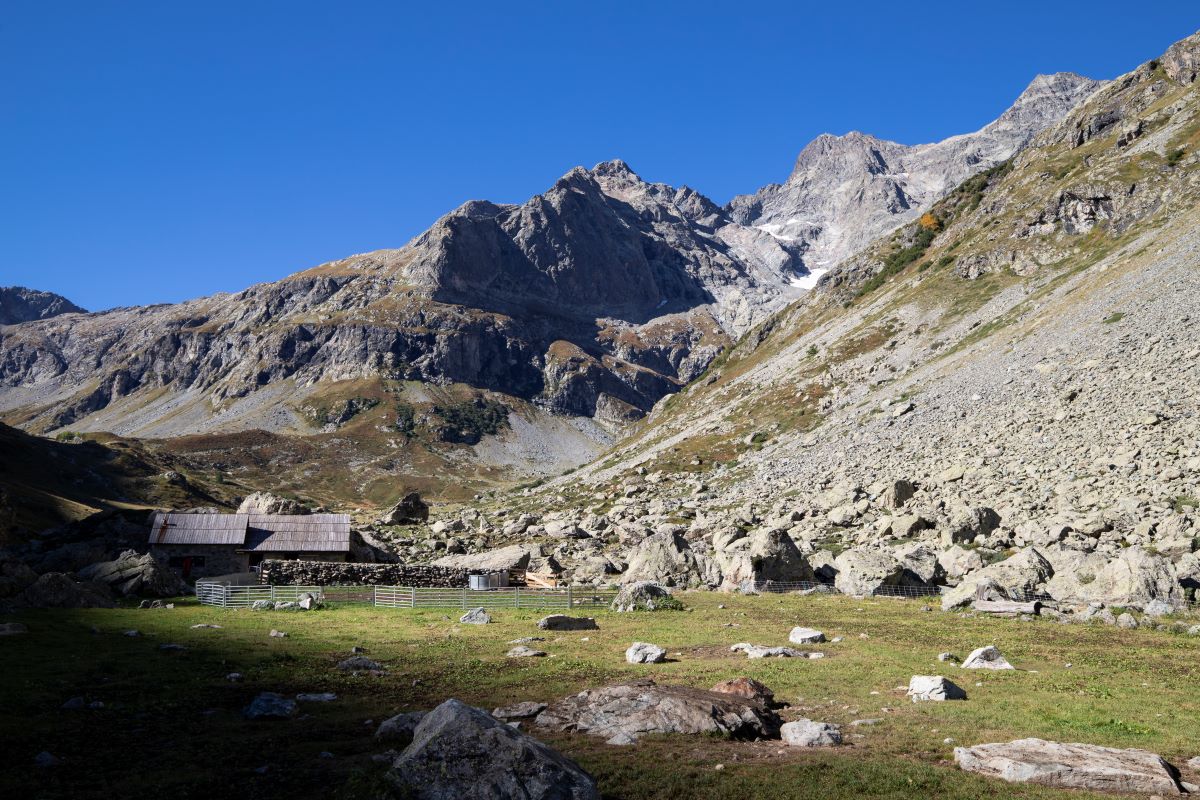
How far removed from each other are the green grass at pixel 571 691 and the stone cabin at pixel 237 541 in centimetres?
2495

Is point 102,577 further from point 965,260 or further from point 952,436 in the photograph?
point 965,260

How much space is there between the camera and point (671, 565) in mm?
54406

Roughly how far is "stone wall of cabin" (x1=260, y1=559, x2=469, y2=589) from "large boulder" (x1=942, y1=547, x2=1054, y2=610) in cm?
3372

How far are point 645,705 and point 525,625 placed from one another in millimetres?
19485

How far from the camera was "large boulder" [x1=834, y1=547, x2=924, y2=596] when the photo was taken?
141 ft

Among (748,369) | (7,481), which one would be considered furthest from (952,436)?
(7,481)

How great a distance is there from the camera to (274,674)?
23.8m

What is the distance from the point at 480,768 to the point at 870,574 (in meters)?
37.8

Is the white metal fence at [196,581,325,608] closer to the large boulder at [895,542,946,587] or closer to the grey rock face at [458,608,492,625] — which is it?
the grey rock face at [458,608,492,625]

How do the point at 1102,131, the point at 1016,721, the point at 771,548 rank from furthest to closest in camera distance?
the point at 1102,131
the point at 771,548
the point at 1016,721

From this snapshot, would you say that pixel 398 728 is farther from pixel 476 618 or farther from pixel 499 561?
pixel 499 561

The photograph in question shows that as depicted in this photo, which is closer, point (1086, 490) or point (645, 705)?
point (645, 705)

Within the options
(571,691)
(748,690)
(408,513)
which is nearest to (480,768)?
(748,690)

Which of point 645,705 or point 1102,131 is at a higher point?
point 1102,131
